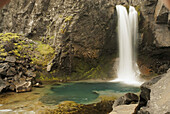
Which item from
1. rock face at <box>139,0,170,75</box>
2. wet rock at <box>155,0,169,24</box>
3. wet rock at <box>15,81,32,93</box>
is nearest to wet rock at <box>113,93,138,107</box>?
wet rock at <box>15,81,32,93</box>

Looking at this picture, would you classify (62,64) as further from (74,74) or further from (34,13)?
(34,13)

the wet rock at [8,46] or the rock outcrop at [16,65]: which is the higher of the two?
the wet rock at [8,46]

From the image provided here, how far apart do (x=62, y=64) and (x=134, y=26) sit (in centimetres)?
1466

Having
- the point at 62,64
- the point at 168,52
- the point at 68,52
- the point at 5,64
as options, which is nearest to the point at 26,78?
the point at 5,64

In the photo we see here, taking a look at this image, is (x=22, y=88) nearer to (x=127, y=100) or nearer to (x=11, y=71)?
(x=11, y=71)

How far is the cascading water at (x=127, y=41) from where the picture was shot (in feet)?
86.3

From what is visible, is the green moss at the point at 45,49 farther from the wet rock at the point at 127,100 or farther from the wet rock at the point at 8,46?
the wet rock at the point at 127,100

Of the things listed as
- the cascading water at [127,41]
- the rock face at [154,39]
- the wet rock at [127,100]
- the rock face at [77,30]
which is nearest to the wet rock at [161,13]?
the rock face at [154,39]

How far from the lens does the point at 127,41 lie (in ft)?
87.7

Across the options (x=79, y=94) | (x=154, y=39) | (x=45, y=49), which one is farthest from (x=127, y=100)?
(x=154, y=39)

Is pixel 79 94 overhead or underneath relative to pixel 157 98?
underneath

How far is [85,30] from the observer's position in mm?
24844

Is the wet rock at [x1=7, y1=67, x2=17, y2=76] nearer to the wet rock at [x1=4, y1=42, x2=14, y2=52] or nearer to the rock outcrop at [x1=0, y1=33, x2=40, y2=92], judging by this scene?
the rock outcrop at [x1=0, y1=33, x2=40, y2=92]

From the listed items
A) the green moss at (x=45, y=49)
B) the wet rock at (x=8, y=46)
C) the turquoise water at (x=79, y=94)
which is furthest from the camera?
the green moss at (x=45, y=49)
